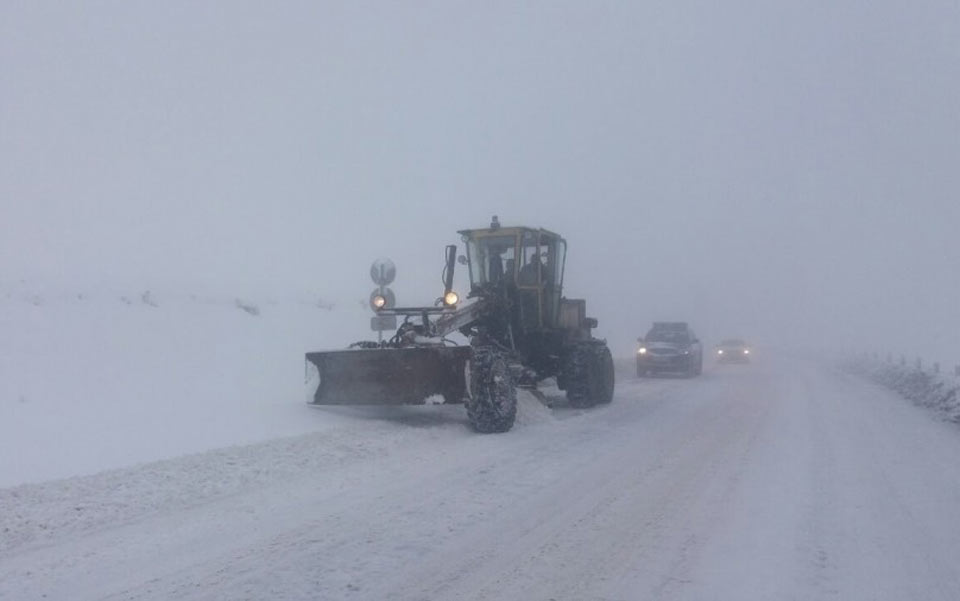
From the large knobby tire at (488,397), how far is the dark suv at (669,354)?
19.4m

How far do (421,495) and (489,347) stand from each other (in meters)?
5.90

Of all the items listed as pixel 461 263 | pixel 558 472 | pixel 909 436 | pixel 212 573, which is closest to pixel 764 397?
pixel 909 436

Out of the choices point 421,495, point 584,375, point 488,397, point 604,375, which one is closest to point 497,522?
point 421,495

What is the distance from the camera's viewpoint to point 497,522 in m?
7.96

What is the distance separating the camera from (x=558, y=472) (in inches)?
416

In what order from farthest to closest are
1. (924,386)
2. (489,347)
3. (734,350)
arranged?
(734,350)
(924,386)
(489,347)

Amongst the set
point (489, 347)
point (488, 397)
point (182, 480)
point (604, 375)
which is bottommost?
point (182, 480)

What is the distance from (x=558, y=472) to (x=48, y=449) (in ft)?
18.2

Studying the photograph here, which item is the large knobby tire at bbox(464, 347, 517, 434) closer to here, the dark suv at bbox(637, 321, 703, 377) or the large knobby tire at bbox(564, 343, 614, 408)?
the large knobby tire at bbox(564, 343, 614, 408)

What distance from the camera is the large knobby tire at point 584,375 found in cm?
1845

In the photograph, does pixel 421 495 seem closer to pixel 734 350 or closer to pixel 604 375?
pixel 604 375

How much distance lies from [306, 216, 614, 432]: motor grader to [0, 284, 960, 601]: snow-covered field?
0.59m

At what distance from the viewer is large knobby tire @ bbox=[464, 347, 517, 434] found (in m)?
13.7

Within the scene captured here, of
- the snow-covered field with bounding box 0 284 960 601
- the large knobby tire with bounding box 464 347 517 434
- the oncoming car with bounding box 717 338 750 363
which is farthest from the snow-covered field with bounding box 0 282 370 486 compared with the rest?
the oncoming car with bounding box 717 338 750 363
